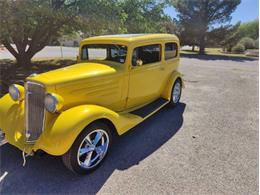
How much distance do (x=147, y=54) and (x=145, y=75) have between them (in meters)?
0.46

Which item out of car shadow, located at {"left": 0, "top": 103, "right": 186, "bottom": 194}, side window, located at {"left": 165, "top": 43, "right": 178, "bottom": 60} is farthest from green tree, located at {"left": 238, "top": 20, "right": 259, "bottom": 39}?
car shadow, located at {"left": 0, "top": 103, "right": 186, "bottom": 194}

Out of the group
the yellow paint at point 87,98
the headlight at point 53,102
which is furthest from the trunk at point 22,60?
the headlight at point 53,102

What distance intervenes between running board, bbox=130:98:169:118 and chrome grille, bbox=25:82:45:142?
1.79 metres

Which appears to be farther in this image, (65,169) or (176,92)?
(176,92)

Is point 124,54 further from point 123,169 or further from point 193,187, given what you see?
point 193,187

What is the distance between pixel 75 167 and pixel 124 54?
2180mm

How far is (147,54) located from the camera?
4445 mm

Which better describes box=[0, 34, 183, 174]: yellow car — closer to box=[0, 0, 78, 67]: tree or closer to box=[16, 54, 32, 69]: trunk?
box=[0, 0, 78, 67]: tree

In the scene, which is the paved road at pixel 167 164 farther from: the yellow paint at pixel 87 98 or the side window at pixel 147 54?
the side window at pixel 147 54

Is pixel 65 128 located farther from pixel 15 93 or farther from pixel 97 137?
pixel 15 93

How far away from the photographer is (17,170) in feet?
9.97

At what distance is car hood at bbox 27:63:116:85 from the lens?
3.08 metres

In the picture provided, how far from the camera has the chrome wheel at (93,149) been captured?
2.99 m

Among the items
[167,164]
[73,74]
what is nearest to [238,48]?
[167,164]
